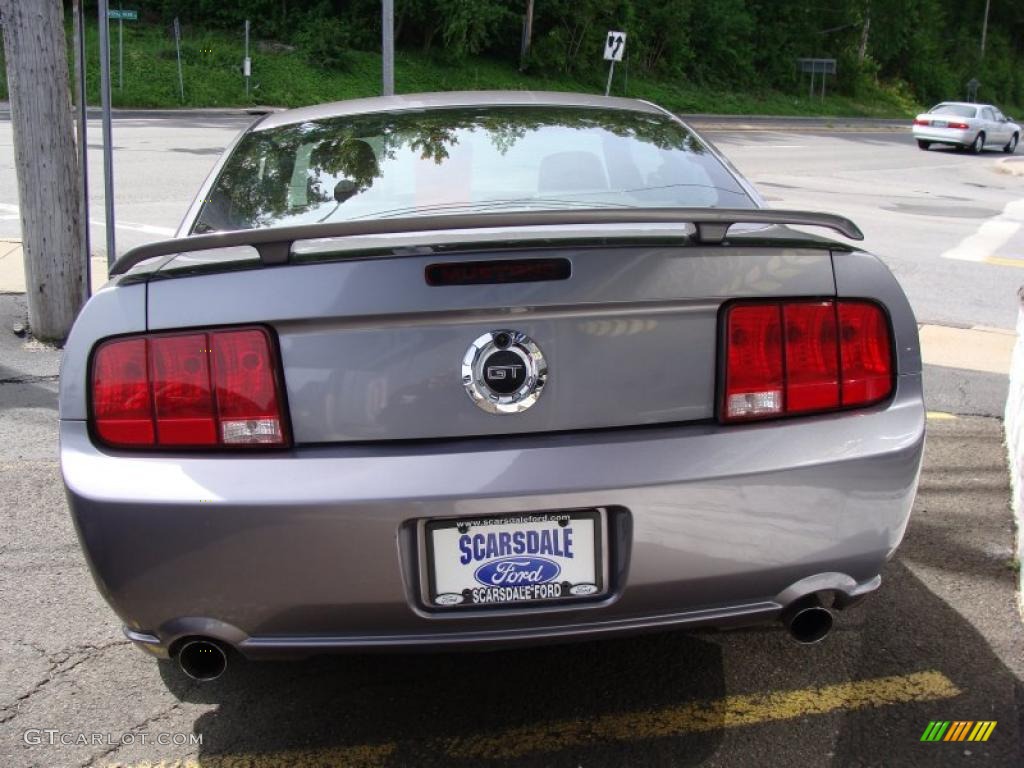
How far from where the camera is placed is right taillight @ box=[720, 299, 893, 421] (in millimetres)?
2463

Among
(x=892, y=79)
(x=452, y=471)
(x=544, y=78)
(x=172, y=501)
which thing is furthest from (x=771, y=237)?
(x=892, y=79)

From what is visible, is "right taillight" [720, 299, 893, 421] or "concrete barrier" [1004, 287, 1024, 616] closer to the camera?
"right taillight" [720, 299, 893, 421]

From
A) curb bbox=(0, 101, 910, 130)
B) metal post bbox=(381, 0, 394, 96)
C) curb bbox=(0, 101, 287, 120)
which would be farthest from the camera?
curb bbox=(0, 101, 910, 130)

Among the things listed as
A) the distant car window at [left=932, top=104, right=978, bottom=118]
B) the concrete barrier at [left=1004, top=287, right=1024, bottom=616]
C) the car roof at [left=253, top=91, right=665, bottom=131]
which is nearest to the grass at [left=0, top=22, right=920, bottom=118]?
the distant car window at [left=932, top=104, right=978, bottom=118]

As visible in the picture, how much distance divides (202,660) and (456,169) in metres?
1.59

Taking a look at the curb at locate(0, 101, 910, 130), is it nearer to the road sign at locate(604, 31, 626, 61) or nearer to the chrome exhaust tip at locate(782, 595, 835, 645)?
the road sign at locate(604, 31, 626, 61)

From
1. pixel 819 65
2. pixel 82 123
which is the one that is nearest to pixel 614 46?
pixel 82 123

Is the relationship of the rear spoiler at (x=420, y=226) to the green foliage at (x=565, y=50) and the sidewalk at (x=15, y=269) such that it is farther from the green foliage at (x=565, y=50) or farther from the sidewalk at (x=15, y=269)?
the green foliage at (x=565, y=50)

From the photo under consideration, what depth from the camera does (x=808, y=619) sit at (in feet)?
8.55

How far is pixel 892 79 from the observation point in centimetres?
6231

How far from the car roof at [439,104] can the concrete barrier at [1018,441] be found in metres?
1.84

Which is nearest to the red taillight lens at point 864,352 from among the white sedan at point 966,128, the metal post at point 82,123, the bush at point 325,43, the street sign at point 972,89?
the metal post at point 82,123

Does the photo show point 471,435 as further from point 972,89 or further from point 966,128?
point 972,89

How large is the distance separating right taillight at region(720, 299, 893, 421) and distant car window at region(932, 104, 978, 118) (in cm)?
3019
